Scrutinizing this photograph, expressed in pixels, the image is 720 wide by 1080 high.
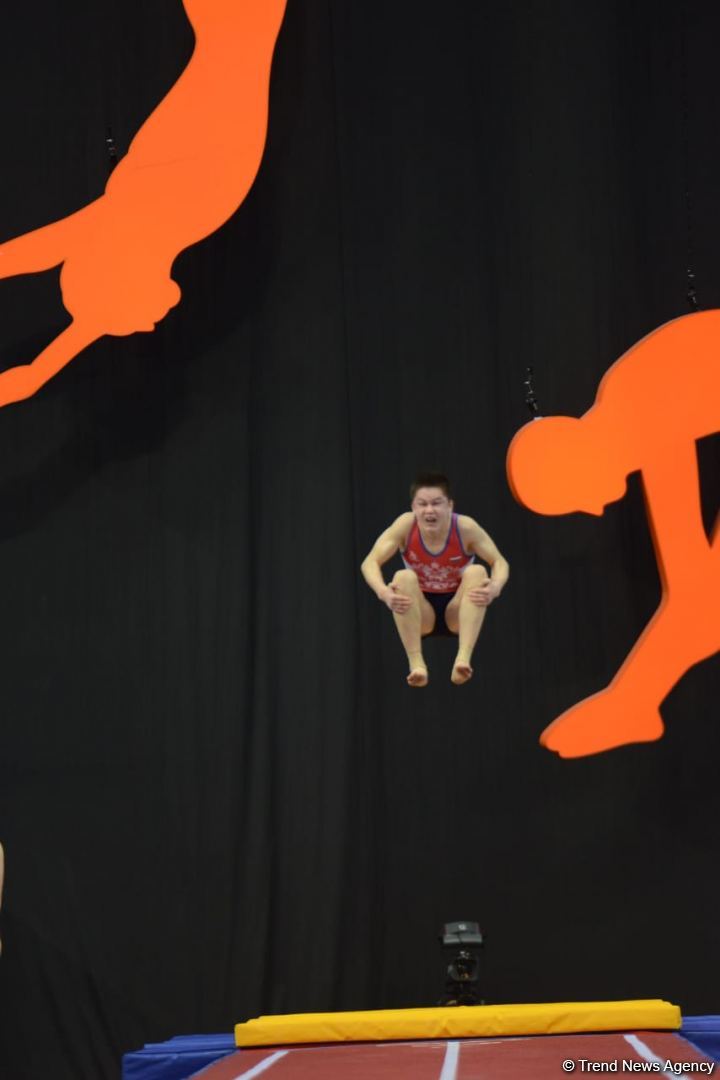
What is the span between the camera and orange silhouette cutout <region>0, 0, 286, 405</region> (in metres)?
6.20

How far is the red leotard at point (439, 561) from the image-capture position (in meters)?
5.48

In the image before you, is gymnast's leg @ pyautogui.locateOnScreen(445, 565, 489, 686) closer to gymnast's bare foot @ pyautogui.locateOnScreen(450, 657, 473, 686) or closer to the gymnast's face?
gymnast's bare foot @ pyautogui.locateOnScreen(450, 657, 473, 686)

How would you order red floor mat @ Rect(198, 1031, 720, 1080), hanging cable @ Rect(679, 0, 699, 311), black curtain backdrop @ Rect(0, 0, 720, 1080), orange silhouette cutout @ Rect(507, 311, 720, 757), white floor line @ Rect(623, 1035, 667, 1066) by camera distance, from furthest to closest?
hanging cable @ Rect(679, 0, 699, 311) → black curtain backdrop @ Rect(0, 0, 720, 1080) → orange silhouette cutout @ Rect(507, 311, 720, 757) → white floor line @ Rect(623, 1035, 667, 1066) → red floor mat @ Rect(198, 1031, 720, 1080)

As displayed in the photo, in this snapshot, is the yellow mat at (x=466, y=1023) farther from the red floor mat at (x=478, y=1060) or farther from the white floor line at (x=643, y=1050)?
the white floor line at (x=643, y=1050)

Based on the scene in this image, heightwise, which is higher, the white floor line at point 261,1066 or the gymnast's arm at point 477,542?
the gymnast's arm at point 477,542

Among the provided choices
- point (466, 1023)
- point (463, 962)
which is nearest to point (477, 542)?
point (463, 962)

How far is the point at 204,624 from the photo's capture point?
6.33 meters

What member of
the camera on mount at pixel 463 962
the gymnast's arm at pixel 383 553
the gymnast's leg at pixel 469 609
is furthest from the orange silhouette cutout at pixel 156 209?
the camera on mount at pixel 463 962

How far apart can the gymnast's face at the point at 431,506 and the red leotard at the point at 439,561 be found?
157 mm

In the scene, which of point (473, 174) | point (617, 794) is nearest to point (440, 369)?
point (473, 174)

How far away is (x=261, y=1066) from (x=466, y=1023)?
0.87 metres

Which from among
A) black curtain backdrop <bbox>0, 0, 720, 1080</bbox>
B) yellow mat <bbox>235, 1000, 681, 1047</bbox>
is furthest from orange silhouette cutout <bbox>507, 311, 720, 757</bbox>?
yellow mat <bbox>235, 1000, 681, 1047</bbox>

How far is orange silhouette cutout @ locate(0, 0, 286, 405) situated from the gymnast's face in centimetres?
159

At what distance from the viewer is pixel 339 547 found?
637 cm
